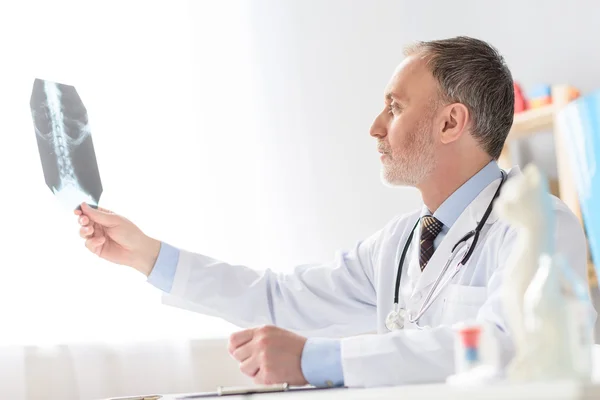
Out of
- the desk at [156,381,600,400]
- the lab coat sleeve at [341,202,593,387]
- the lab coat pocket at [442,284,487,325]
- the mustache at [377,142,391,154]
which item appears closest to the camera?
the desk at [156,381,600,400]

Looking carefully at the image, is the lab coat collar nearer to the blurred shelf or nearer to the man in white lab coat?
the man in white lab coat

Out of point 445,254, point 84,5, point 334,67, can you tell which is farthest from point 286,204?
point 445,254

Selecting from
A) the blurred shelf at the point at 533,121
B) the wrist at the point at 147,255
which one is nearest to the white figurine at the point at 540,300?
the wrist at the point at 147,255

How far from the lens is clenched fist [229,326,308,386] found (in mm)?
1114

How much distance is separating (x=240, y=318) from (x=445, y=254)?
0.54 meters

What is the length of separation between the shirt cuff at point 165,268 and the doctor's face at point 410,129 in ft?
1.64

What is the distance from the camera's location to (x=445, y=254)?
144cm

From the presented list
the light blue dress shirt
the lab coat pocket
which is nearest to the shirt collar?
the light blue dress shirt

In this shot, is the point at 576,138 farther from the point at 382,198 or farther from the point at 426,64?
the point at 382,198

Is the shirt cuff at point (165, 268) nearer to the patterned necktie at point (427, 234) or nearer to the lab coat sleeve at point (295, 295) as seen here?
the lab coat sleeve at point (295, 295)

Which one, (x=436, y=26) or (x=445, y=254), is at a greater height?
(x=436, y=26)

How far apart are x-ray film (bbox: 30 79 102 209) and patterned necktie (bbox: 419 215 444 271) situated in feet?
2.17

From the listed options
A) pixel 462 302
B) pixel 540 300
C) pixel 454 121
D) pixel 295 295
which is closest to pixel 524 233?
pixel 540 300

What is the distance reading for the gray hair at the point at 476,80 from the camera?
165 centimetres
